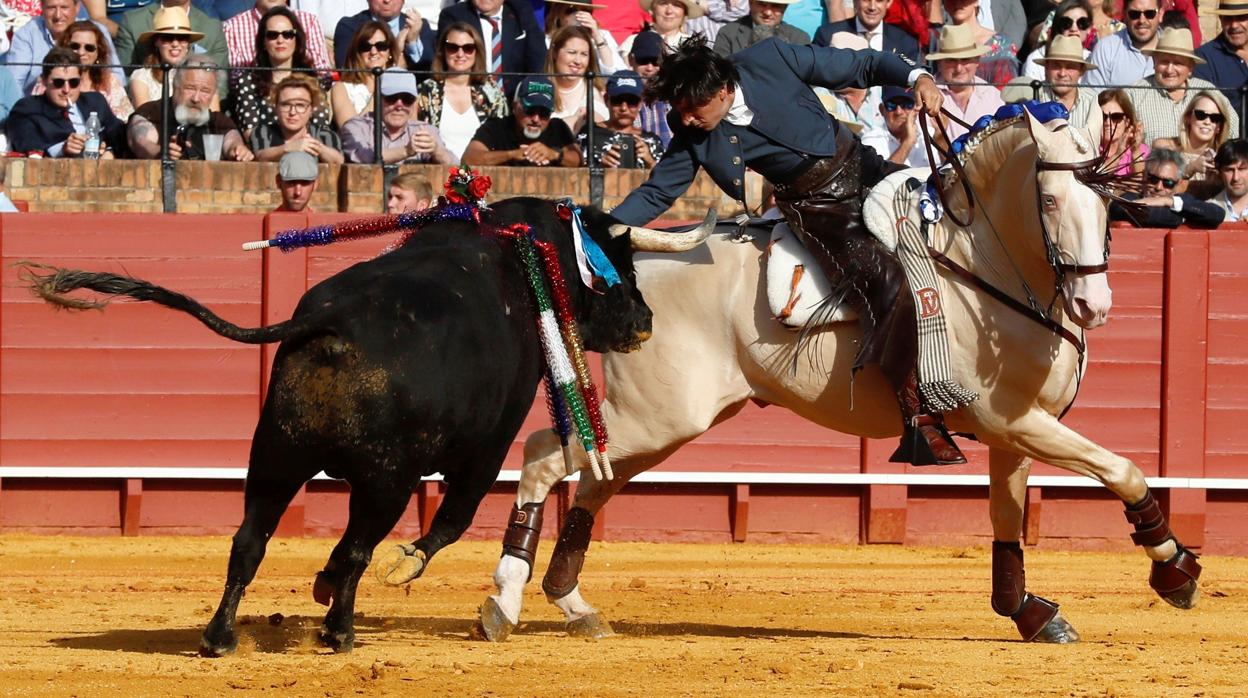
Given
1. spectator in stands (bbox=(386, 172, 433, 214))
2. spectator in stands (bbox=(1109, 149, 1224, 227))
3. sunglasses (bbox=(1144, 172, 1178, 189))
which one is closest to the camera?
spectator in stands (bbox=(386, 172, 433, 214))

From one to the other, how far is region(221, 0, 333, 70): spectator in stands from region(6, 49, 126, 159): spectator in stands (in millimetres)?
938

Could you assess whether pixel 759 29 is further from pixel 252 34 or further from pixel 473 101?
pixel 252 34

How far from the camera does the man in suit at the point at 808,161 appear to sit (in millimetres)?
7023

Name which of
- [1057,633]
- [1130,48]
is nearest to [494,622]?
[1057,633]

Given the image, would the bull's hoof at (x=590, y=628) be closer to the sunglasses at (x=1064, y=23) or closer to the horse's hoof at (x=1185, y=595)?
the horse's hoof at (x=1185, y=595)

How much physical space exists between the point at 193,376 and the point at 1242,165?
6029 millimetres

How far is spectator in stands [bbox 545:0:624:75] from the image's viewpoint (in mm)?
12383

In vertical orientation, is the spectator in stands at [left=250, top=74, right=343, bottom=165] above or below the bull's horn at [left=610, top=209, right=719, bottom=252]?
above

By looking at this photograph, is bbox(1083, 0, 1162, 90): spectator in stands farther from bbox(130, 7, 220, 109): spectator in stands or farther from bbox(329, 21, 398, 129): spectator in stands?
bbox(130, 7, 220, 109): spectator in stands

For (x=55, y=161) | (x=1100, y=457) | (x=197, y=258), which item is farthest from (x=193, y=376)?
(x=1100, y=457)

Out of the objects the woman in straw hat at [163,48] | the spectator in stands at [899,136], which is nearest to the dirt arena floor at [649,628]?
the spectator in stands at [899,136]

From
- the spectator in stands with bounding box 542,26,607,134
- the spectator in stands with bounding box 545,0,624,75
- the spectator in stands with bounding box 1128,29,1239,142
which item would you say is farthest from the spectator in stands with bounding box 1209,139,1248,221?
the spectator in stands with bounding box 545,0,624,75

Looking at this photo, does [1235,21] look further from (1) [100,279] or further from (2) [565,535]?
(1) [100,279]

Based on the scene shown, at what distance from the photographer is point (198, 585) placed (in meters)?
8.75
